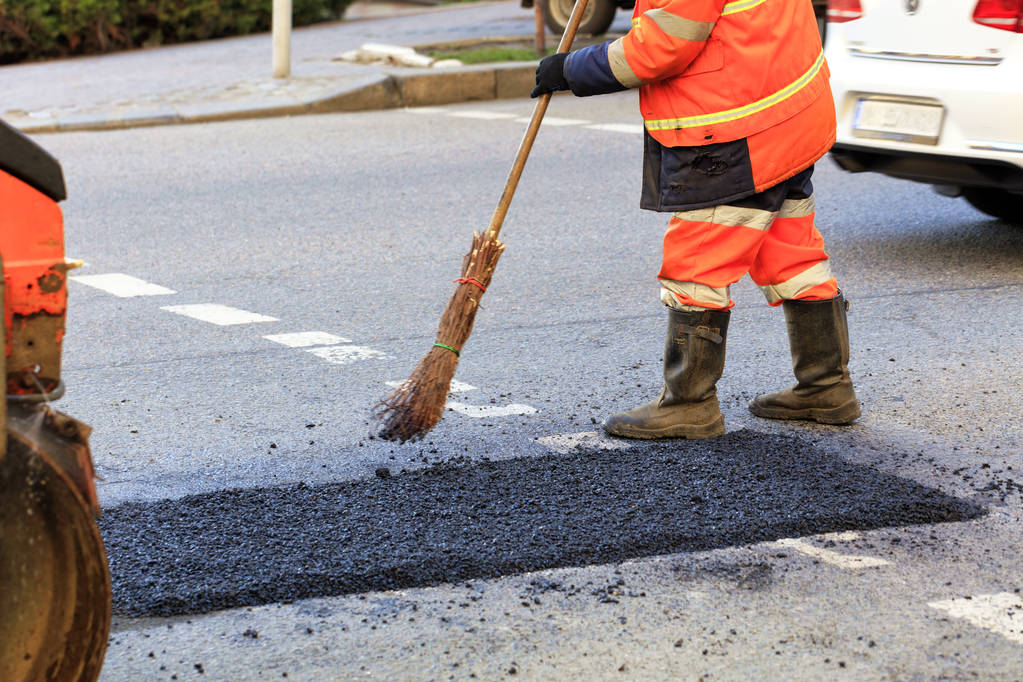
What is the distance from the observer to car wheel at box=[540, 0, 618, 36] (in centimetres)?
1246

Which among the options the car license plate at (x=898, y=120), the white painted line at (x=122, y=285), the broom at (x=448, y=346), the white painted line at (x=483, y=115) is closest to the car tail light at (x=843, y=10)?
the car license plate at (x=898, y=120)

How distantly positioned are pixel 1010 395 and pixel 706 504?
145 cm

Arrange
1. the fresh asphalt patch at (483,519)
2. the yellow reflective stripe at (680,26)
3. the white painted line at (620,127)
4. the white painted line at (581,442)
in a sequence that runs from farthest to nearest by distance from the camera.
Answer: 1. the white painted line at (620,127)
2. the white painted line at (581,442)
3. the yellow reflective stripe at (680,26)
4. the fresh asphalt patch at (483,519)

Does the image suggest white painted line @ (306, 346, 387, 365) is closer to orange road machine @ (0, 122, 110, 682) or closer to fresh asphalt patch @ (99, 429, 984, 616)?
fresh asphalt patch @ (99, 429, 984, 616)

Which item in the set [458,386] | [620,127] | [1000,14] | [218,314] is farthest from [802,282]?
[620,127]

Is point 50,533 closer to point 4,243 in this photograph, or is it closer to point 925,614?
point 4,243

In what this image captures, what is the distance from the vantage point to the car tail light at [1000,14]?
528 centimetres

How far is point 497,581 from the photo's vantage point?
306 cm

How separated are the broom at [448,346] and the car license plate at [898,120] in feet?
7.43

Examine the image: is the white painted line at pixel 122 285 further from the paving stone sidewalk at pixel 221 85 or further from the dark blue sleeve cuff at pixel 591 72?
the paving stone sidewalk at pixel 221 85

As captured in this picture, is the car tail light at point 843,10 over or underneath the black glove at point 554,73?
over

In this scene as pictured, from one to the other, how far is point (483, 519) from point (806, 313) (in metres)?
1.31

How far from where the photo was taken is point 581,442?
13.0ft

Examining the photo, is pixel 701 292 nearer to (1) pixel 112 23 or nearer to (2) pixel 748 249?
(2) pixel 748 249
